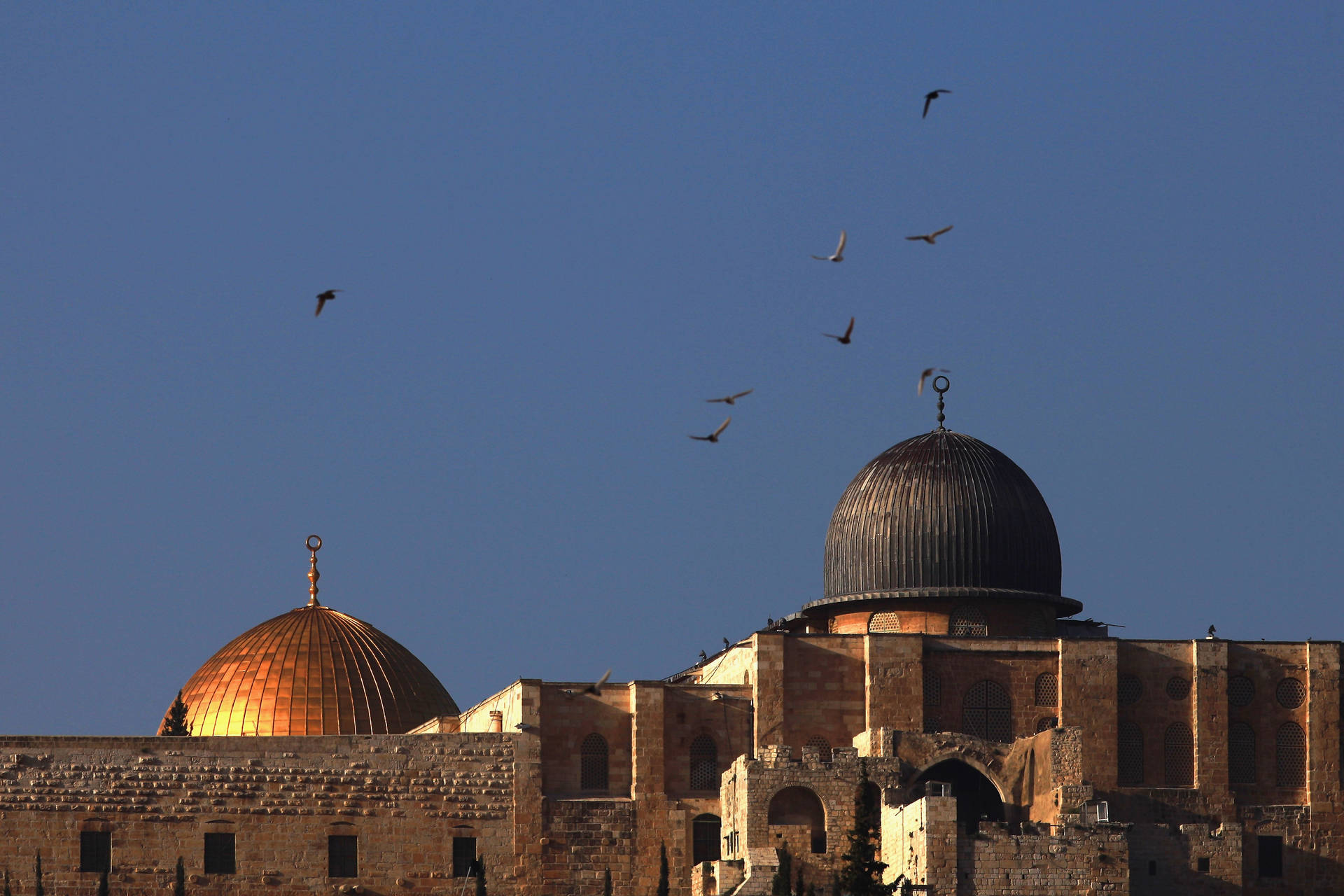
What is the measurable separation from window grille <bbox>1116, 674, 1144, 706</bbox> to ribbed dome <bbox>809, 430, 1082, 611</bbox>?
291 centimetres

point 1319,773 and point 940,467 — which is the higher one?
point 940,467

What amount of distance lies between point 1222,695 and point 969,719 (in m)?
4.44

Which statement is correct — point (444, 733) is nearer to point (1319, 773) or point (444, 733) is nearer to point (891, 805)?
point (891, 805)

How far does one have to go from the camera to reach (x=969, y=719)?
54812 millimetres

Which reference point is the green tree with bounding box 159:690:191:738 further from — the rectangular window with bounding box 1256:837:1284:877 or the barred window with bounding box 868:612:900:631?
the rectangular window with bounding box 1256:837:1284:877

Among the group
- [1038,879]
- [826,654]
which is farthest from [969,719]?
[1038,879]

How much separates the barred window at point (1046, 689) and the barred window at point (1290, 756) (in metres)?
3.97

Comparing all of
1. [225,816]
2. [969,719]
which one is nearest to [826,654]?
[969,719]

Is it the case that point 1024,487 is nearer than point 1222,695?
No

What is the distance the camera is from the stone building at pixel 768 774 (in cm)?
5188

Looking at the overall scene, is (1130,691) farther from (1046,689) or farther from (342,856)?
(342,856)

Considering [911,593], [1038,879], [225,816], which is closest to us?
[1038,879]

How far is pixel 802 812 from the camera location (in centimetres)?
5175

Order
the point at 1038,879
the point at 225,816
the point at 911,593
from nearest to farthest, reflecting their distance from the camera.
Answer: the point at 1038,879 → the point at 225,816 → the point at 911,593
